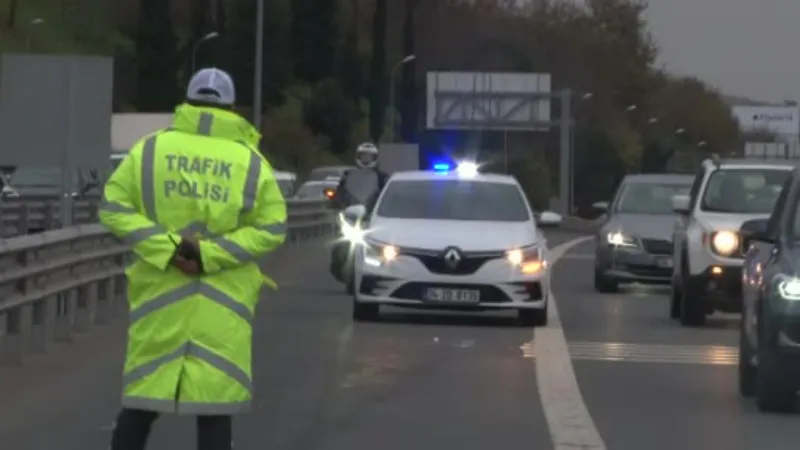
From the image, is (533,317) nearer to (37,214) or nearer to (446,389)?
(446,389)

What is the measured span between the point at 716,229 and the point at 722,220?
0.25 meters

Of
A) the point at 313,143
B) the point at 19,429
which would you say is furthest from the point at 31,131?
the point at 313,143

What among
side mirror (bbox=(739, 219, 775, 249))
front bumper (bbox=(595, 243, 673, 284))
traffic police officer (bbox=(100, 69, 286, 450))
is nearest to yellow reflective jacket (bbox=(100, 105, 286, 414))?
traffic police officer (bbox=(100, 69, 286, 450))

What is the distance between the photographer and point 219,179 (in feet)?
26.3

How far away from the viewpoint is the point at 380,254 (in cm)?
1997

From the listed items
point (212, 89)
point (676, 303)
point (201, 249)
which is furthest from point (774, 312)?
point (676, 303)

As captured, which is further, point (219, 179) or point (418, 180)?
point (418, 180)

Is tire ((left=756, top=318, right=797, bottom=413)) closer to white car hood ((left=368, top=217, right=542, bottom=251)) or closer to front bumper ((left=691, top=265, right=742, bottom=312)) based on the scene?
white car hood ((left=368, top=217, right=542, bottom=251))

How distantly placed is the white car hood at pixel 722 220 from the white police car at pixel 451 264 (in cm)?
174

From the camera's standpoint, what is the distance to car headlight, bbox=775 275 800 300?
1301 centimetres

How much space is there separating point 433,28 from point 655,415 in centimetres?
9621

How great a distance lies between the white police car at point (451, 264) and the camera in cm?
1973

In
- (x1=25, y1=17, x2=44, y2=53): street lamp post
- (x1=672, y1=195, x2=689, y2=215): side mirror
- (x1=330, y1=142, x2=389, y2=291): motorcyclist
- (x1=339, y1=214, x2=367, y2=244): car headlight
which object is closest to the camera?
(x1=339, y1=214, x2=367, y2=244): car headlight

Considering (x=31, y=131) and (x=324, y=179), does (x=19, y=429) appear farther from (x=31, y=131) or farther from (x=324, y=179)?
(x=324, y=179)
